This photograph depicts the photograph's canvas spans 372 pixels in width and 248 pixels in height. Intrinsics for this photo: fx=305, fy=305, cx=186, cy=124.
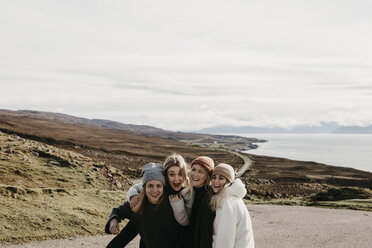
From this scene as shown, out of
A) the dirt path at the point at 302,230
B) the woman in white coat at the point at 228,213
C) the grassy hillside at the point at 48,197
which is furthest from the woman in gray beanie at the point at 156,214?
the grassy hillside at the point at 48,197

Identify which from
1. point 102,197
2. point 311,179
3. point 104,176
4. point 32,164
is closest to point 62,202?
point 102,197

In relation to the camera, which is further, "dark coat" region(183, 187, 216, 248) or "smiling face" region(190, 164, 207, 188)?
"smiling face" region(190, 164, 207, 188)

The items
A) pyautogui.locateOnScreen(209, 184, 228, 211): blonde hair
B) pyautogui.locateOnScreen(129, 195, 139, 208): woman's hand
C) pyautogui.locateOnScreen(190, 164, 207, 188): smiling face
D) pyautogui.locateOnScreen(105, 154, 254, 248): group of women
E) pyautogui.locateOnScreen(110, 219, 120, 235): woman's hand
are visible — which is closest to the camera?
pyautogui.locateOnScreen(209, 184, 228, 211): blonde hair

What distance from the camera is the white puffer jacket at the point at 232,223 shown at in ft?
13.6

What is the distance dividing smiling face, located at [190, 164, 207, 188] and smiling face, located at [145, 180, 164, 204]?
1.66ft

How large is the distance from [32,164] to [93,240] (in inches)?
451

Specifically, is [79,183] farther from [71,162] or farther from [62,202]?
[62,202]

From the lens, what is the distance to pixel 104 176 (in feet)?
75.9

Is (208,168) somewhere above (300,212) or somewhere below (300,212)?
above

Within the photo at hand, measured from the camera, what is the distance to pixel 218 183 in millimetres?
4438

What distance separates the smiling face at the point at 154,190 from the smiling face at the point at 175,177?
0.19m

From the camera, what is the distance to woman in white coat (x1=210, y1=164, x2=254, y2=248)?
4.16 m

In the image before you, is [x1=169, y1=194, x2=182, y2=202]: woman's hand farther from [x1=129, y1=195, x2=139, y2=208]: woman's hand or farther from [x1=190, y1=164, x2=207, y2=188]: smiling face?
[x1=129, y1=195, x2=139, y2=208]: woman's hand

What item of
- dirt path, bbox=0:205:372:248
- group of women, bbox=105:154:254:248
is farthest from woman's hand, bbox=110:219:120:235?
dirt path, bbox=0:205:372:248
